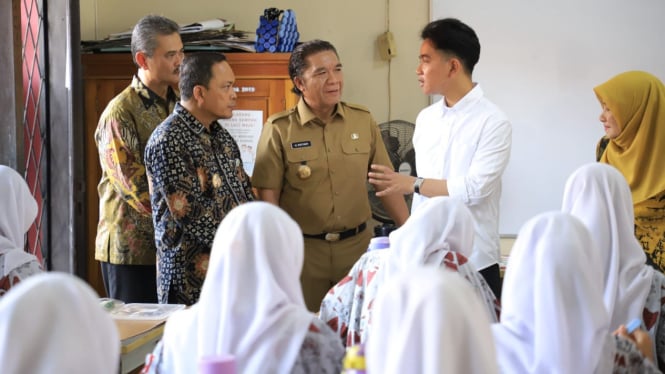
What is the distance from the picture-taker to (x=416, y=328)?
1.31 m

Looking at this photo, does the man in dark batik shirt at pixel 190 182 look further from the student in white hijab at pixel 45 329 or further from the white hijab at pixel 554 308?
the student in white hijab at pixel 45 329

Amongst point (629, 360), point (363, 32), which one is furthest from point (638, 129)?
point (363, 32)

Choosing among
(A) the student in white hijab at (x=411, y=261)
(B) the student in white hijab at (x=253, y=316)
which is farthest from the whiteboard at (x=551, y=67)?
(B) the student in white hijab at (x=253, y=316)

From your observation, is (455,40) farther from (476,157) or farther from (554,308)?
(554,308)

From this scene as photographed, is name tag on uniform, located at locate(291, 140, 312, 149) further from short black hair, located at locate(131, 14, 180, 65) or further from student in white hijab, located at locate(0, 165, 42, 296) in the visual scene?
student in white hijab, located at locate(0, 165, 42, 296)

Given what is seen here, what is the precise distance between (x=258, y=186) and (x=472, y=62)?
39.3 inches

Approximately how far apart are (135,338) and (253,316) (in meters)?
0.96

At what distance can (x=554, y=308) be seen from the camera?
5.75 ft

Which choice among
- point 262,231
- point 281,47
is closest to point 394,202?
point 281,47

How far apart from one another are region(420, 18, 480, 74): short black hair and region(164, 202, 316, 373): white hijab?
1.68 m

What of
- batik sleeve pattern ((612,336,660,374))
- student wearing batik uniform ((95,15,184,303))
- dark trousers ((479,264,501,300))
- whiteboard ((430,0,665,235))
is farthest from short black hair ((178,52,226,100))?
whiteboard ((430,0,665,235))

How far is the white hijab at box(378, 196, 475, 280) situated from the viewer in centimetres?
251

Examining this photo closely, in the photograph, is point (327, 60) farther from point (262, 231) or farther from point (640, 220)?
point (262, 231)

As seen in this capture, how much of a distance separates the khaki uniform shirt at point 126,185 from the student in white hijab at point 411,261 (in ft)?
3.42
